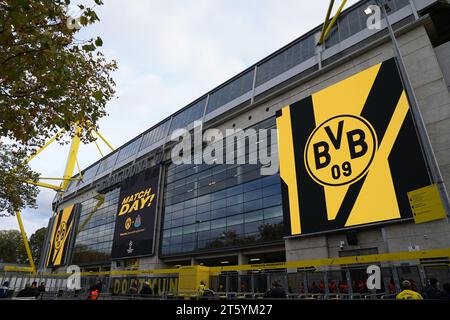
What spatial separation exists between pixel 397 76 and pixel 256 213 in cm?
1581

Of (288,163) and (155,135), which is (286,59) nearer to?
(288,163)

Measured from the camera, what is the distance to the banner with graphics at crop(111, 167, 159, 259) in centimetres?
3691

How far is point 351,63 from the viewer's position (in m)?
23.1

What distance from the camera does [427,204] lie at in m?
7.09

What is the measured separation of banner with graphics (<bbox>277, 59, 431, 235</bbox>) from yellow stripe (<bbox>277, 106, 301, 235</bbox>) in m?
0.08

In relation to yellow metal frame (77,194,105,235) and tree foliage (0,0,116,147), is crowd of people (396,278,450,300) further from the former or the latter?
yellow metal frame (77,194,105,235)

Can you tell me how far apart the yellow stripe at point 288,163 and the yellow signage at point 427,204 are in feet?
47.0

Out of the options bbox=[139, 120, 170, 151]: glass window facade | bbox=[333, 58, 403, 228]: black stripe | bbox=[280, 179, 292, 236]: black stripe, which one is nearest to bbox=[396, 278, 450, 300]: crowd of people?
bbox=[333, 58, 403, 228]: black stripe

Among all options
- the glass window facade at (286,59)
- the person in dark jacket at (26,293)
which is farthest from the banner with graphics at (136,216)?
the person in dark jacket at (26,293)

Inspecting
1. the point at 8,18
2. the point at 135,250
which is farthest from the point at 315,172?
the point at 135,250

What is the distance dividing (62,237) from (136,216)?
84.7ft

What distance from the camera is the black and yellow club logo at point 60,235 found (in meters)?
54.7

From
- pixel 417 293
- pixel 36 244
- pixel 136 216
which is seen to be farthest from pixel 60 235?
pixel 417 293

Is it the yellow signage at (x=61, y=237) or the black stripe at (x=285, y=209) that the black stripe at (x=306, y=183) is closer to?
the black stripe at (x=285, y=209)
